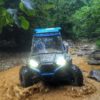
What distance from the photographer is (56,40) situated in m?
10.9

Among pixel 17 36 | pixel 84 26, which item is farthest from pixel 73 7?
pixel 17 36

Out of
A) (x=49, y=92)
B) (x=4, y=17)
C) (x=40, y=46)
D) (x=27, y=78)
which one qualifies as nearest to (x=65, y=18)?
(x=40, y=46)

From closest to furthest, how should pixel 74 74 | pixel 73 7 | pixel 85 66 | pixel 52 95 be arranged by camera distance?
pixel 52 95 < pixel 74 74 < pixel 85 66 < pixel 73 7

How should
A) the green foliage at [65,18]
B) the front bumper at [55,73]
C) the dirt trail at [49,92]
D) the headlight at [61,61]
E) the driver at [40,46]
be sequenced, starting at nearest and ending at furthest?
1. the green foliage at [65,18]
2. the dirt trail at [49,92]
3. the front bumper at [55,73]
4. the headlight at [61,61]
5. the driver at [40,46]

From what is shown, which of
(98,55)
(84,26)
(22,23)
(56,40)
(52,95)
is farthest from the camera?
(84,26)

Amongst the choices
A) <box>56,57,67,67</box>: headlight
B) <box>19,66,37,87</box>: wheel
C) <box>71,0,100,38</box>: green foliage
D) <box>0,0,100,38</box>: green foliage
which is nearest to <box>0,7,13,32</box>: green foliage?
<box>0,0,100,38</box>: green foliage

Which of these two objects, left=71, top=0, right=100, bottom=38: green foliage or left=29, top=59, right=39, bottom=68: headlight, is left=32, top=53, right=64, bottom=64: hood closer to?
left=29, top=59, right=39, bottom=68: headlight

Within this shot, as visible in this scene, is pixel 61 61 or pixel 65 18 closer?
pixel 61 61

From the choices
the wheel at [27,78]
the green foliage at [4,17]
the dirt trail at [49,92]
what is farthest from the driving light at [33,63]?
the green foliage at [4,17]

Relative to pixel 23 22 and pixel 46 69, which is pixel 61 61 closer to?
pixel 46 69

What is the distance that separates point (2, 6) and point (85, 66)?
1376cm

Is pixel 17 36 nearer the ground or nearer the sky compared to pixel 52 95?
nearer the sky

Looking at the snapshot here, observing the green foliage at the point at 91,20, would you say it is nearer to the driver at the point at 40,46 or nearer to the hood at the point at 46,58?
the driver at the point at 40,46

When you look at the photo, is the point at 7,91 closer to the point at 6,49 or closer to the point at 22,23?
the point at 6,49
